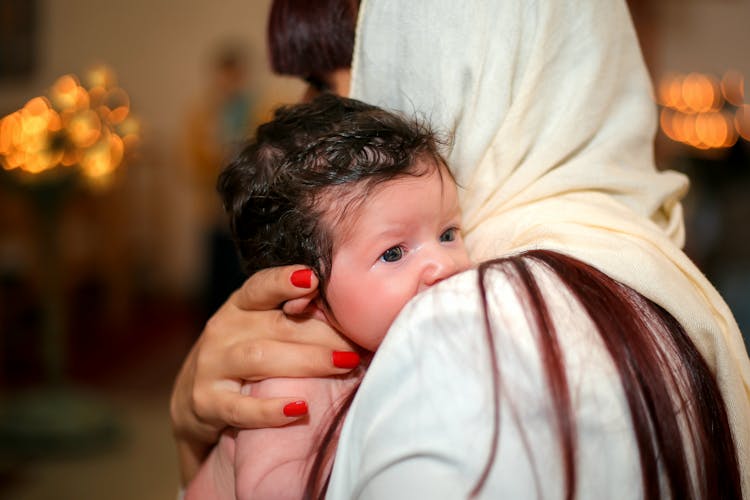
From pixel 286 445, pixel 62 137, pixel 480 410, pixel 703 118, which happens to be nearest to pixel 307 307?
pixel 286 445

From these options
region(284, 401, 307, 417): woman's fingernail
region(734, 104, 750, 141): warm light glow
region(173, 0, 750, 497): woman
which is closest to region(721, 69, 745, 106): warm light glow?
region(734, 104, 750, 141): warm light glow

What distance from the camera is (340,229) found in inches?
37.0

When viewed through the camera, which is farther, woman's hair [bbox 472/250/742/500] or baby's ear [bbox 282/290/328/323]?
baby's ear [bbox 282/290/328/323]

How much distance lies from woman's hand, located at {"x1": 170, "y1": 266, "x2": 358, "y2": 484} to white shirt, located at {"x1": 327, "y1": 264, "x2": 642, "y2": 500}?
20 cm

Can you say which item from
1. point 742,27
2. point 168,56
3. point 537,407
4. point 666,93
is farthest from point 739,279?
point 168,56

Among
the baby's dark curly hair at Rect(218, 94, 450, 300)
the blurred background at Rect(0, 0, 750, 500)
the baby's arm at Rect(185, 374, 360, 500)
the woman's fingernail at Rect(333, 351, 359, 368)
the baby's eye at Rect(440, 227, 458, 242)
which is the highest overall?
the baby's dark curly hair at Rect(218, 94, 450, 300)

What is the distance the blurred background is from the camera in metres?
3.60

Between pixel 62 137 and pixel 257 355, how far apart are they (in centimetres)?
298

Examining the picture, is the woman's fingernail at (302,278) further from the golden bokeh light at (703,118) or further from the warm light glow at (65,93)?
the golden bokeh light at (703,118)

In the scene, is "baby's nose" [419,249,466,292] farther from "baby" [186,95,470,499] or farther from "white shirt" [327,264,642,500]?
"white shirt" [327,264,642,500]

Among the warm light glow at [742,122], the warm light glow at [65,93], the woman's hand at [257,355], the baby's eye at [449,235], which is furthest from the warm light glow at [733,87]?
the woman's hand at [257,355]

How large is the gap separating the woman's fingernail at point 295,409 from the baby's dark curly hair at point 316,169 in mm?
148

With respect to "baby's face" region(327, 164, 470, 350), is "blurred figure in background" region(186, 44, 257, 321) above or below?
below

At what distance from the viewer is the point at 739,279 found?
428 centimetres
